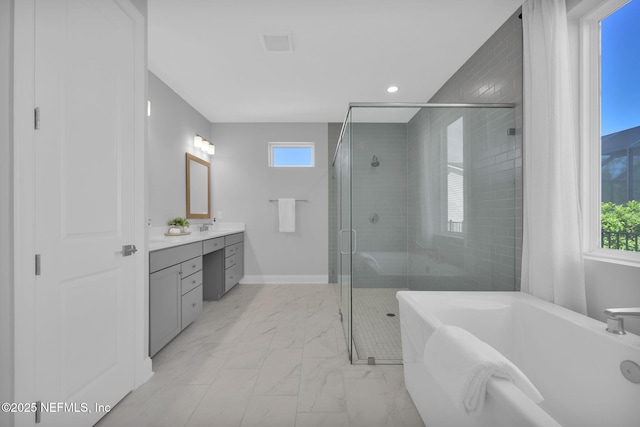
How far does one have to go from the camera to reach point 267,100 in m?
3.43

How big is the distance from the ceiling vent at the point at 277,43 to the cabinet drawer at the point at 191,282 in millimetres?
2068

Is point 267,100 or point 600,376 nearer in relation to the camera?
point 600,376

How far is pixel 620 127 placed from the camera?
1.43m

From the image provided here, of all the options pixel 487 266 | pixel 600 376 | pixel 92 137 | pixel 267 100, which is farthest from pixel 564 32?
pixel 267 100

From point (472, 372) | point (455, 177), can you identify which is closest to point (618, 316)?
point (472, 372)

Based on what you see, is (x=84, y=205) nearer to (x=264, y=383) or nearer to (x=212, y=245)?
(x=264, y=383)

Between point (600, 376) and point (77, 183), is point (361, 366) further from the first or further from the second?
point (77, 183)

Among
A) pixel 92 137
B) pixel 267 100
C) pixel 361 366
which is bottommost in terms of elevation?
pixel 361 366

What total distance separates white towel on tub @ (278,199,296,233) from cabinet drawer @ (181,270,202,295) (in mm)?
1714

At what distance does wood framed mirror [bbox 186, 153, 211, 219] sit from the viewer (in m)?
3.55

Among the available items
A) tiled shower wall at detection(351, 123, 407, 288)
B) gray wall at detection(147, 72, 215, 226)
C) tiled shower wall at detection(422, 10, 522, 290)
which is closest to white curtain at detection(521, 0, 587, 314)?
tiled shower wall at detection(422, 10, 522, 290)

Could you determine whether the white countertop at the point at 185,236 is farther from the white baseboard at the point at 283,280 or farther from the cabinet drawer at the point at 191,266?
the white baseboard at the point at 283,280

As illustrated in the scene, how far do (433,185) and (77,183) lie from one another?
2.24m

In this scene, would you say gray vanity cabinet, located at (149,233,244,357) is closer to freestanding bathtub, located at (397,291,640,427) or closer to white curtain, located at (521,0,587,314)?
freestanding bathtub, located at (397,291,640,427)
